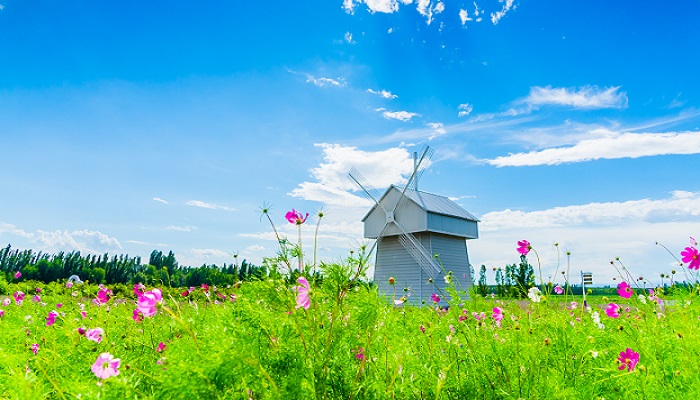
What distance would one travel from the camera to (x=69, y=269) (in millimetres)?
41281

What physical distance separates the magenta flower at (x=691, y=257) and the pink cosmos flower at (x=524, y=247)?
93cm

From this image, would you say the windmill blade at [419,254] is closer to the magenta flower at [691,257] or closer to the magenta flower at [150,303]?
the magenta flower at [691,257]

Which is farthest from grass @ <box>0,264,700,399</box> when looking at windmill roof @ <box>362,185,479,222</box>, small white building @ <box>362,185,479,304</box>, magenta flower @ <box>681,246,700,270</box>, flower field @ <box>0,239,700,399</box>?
windmill roof @ <box>362,185,479,222</box>

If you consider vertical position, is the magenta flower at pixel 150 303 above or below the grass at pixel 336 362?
above

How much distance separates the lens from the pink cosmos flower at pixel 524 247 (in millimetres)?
3432

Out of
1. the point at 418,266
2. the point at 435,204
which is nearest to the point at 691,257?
the point at 418,266

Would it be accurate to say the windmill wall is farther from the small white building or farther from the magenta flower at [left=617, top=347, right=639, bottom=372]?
the magenta flower at [left=617, top=347, right=639, bottom=372]

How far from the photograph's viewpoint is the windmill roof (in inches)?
815

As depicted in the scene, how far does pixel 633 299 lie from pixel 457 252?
1741 cm

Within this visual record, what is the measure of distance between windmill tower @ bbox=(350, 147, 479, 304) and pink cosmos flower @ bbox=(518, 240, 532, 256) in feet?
51.8

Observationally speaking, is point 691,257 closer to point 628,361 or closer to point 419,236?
point 628,361

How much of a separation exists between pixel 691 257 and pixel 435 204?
19075mm

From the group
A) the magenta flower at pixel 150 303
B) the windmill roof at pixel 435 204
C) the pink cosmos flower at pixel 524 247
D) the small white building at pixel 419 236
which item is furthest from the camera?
the windmill roof at pixel 435 204

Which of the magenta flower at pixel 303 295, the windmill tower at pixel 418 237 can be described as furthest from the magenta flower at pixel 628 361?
the windmill tower at pixel 418 237
